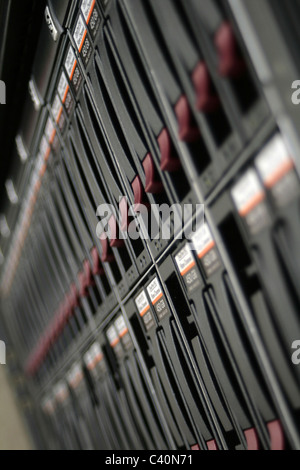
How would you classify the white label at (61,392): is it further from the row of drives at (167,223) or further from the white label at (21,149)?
the white label at (21,149)

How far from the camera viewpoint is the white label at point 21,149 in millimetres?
3286

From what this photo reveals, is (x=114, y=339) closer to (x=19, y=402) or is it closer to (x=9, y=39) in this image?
(x=9, y=39)

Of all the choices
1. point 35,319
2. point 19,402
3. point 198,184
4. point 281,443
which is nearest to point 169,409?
point 281,443

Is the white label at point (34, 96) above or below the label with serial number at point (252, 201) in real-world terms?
above

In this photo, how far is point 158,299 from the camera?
6.24 ft

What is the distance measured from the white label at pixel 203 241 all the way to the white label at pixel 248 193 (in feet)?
0.63

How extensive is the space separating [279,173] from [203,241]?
429 millimetres

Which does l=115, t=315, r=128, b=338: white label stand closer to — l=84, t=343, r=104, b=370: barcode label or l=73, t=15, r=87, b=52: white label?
l=84, t=343, r=104, b=370: barcode label

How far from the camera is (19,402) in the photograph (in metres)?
5.18

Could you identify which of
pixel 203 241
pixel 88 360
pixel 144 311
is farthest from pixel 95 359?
pixel 203 241

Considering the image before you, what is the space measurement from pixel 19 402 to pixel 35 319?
1521 millimetres

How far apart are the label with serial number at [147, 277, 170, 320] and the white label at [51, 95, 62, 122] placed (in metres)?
1.10

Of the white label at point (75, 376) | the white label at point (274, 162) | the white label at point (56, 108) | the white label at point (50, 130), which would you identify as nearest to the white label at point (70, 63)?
the white label at point (56, 108)

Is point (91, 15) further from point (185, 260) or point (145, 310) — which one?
point (145, 310)
